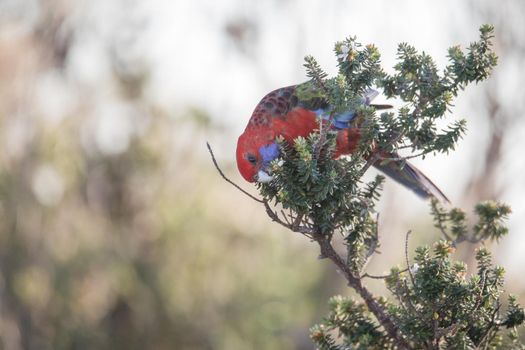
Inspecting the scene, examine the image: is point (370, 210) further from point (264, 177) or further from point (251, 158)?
point (251, 158)

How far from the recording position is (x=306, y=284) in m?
9.34

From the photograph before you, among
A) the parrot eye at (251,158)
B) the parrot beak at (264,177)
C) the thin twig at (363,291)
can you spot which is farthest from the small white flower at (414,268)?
the parrot eye at (251,158)

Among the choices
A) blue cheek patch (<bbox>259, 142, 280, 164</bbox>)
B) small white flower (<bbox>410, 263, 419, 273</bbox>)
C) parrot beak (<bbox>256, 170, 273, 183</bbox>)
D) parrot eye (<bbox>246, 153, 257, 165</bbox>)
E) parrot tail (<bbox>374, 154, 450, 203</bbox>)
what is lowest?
small white flower (<bbox>410, 263, 419, 273</bbox>)

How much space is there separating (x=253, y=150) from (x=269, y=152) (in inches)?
6.0

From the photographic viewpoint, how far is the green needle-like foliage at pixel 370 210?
191cm

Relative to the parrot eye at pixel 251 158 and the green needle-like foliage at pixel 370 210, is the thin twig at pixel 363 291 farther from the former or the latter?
the parrot eye at pixel 251 158

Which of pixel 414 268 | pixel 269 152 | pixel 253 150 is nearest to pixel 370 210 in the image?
pixel 414 268

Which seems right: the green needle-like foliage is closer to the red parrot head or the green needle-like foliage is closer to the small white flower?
the small white flower

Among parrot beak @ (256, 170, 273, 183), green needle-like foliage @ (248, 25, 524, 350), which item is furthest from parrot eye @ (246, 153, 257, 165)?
green needle-like foliage @ (248, 25, 524, 350)

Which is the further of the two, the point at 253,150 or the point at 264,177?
the point at 253,150

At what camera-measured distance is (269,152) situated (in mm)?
2625

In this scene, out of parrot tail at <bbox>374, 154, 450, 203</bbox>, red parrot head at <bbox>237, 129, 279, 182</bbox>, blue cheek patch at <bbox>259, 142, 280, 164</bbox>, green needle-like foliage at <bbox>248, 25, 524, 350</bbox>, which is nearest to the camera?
green needle-like foliage at <bbox>248, 25, 524, 350</bbox>

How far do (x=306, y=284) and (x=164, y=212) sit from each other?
2219 millimetres

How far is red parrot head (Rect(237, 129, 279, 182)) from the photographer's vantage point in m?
2.63
